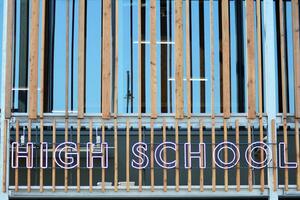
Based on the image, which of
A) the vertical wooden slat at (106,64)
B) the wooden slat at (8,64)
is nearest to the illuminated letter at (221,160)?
the vertical wooden slat at (106,64)

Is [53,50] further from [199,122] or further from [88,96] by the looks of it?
[199,122]

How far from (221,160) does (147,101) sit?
5.04 ft

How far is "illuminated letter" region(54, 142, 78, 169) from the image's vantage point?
31.6 feet

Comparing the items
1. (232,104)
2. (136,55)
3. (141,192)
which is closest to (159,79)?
(136,55)

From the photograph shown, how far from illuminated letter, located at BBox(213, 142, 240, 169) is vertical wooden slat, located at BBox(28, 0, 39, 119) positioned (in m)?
2.60

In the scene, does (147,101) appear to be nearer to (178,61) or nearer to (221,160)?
(178,61)

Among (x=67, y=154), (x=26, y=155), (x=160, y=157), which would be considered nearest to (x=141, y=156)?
(x=160, y=157)

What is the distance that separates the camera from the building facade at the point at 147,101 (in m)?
9.70

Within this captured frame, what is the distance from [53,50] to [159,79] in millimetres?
1724

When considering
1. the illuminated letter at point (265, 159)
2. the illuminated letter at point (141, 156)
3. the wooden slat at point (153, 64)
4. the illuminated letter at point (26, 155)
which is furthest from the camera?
the wooden slat at point (153, 64)

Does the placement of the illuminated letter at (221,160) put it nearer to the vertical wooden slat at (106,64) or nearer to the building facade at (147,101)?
the building facade at (147,101)

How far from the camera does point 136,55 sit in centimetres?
1100

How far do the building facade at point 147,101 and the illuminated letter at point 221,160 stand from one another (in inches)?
0.9

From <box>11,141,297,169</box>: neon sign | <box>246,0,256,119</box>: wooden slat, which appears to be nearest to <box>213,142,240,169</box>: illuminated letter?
<box>11,141,297,169</box>: neon sign
